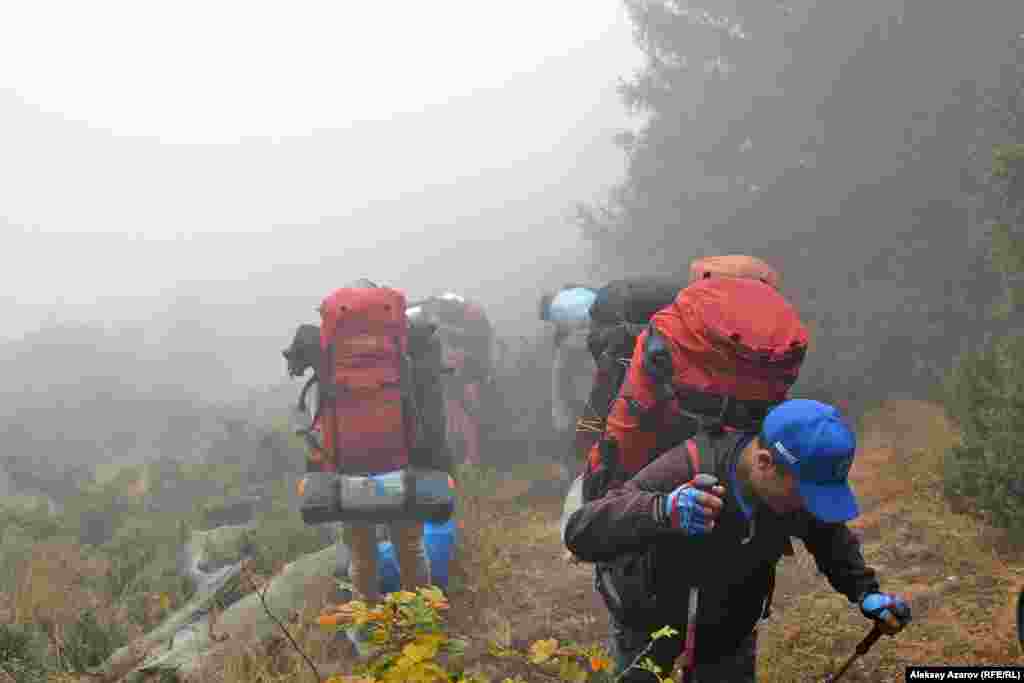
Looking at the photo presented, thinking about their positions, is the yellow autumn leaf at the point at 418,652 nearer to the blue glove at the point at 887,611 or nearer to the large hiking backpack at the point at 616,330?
the blue glove at the point at 887,611

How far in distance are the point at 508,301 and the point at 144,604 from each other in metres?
16.4

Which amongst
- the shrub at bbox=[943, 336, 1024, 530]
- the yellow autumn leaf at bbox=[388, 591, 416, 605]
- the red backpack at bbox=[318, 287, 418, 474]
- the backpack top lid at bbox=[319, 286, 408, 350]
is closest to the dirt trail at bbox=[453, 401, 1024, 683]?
the shrub at bbox=[943, 336, 1024, 530]

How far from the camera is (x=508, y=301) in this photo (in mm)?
21453

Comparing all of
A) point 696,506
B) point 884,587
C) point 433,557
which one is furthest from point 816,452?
point 433,557

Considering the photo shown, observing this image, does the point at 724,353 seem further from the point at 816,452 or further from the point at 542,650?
the point at 542,650

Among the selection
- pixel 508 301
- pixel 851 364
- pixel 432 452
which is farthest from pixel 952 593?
pixel 508 301

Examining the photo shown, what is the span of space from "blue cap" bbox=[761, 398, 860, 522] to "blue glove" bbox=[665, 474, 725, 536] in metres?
0.23

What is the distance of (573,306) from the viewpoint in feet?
17.0

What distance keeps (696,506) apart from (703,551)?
38 cm

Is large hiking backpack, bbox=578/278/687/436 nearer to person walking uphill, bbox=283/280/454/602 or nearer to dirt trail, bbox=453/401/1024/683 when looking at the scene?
person walking uphill, bbox=283/280/454/602

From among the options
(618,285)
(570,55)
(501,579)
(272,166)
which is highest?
(570,55)

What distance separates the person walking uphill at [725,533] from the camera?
1.97 meters

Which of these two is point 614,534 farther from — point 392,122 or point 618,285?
point 392,122

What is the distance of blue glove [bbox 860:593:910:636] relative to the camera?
81.5 inches
